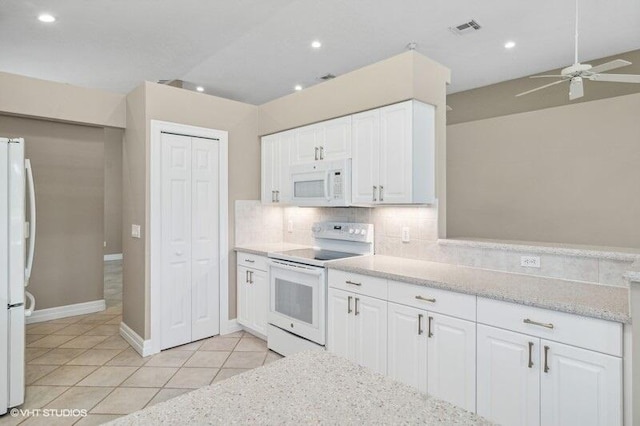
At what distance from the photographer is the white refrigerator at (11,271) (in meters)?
2.31

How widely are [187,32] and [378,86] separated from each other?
82.3 inches

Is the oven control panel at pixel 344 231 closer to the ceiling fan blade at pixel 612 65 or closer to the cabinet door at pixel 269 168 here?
the cabinet door at pixel 269 168

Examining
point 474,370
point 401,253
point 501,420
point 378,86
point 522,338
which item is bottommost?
point 501,420

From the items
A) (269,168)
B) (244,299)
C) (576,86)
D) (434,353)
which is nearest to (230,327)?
(244,299)

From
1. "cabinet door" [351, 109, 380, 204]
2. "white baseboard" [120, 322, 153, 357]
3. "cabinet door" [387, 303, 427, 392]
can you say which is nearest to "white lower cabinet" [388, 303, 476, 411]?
"cabinet door" [387, 303, 427, 392]

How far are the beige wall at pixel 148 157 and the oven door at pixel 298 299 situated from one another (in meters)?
0.80

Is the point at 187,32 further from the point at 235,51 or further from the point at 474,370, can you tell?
the point at 474,370

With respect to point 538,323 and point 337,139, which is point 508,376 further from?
point 337,139

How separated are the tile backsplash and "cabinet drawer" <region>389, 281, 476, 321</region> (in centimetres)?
63

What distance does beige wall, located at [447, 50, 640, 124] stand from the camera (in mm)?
4227

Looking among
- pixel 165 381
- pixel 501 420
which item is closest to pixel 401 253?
pixel 501 420

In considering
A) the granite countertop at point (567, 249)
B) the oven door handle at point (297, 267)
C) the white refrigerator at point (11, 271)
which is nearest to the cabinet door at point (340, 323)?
the oven door handle at point (297, 267)

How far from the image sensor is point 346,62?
176 inches

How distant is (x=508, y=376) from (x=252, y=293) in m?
2.51
